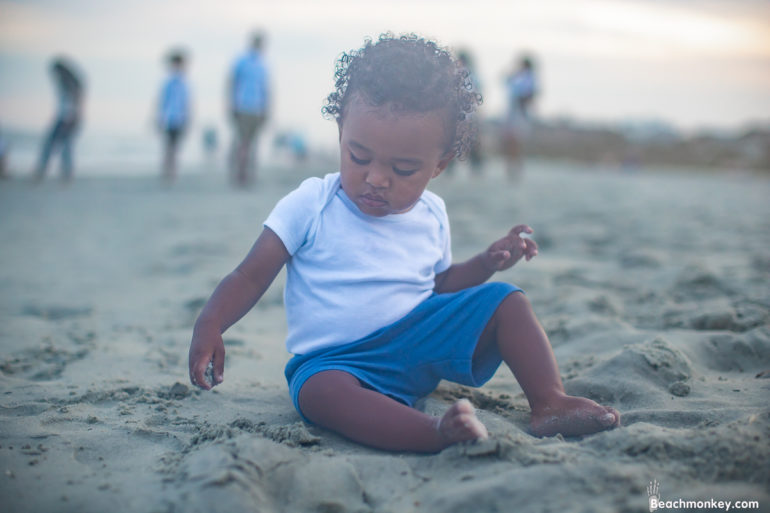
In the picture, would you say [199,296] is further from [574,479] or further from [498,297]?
[574,479]

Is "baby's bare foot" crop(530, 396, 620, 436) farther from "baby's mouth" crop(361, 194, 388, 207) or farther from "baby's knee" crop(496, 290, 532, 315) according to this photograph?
"baby's mouth" crop(361, 194, 388, 207)

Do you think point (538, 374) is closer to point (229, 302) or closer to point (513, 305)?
point (513, 305)

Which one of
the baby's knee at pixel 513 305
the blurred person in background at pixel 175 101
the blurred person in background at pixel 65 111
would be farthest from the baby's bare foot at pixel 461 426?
the blurred person in background at pixel 65 111

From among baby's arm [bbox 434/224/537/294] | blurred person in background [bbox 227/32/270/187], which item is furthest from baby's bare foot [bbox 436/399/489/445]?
blurred person in background [bbox 227/32/270/187]

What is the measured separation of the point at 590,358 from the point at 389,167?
113cm

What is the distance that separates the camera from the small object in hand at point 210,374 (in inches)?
69.3

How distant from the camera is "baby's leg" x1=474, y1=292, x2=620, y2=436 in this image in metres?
1.72

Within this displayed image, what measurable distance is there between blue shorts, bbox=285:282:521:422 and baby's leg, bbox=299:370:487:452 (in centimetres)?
7

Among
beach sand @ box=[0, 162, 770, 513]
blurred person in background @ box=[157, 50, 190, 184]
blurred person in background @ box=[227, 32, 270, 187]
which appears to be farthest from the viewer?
blurred person in background @ box=[157, 50, 190, 184]

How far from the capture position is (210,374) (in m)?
1.80

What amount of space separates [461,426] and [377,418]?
249mm

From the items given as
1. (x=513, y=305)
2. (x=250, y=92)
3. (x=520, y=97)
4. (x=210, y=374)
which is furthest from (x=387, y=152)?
(x=520, y=97)

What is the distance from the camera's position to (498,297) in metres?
1.91

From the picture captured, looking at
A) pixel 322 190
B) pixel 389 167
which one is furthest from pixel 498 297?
pixel 322 190
